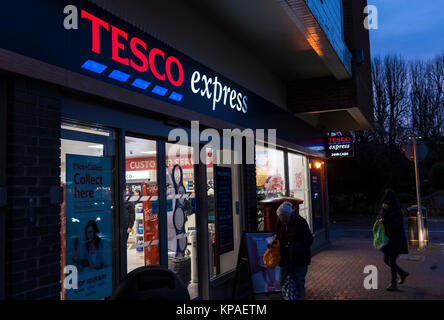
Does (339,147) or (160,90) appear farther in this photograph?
(339,147)

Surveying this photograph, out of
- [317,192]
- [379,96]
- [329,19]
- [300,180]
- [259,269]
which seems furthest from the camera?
[379,96]

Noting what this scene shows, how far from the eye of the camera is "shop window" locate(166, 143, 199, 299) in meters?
6.12

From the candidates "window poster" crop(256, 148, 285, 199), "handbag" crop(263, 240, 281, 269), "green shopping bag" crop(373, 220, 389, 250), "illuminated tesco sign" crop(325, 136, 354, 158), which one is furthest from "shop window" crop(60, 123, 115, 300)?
"illuminated tesco sign" crop(325, 136, 354, 158)

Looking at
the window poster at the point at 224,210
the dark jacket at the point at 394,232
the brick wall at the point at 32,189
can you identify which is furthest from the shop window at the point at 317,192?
the brick wall at the point at 32,189

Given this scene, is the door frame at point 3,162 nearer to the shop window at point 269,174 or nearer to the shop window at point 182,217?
the shop window at point 182,217

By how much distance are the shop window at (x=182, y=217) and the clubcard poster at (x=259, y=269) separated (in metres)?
0.93

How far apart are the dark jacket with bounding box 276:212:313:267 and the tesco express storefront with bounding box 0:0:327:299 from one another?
1384 mm

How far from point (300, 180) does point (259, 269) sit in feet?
20.2

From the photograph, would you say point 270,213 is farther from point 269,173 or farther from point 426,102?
point 426,102

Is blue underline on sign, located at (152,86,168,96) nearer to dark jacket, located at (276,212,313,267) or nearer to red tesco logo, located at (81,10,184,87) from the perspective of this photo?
red tesco logo, located at (81,10,184,87)

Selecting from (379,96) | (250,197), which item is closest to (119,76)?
(250,197)

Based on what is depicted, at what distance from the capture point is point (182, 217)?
6.34 m
